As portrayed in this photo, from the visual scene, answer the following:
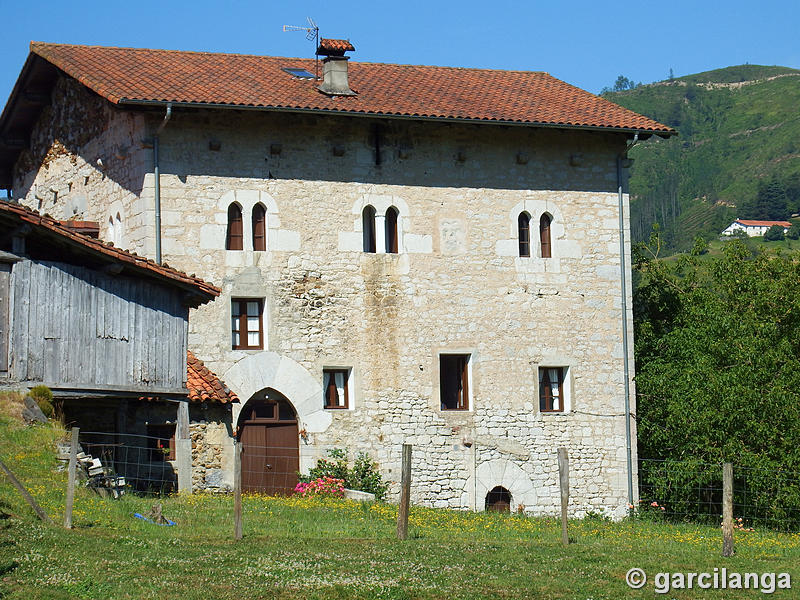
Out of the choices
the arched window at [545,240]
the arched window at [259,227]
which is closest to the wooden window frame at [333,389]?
the arched window at [259,227]

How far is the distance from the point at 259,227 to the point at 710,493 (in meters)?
10.1

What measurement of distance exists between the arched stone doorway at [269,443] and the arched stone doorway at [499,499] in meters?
3.74

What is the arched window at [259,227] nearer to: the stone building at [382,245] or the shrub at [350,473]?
the stone building at [382,245]

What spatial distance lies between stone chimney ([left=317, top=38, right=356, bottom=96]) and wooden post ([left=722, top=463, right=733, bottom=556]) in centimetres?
1164

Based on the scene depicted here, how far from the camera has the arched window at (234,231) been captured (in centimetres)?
2175

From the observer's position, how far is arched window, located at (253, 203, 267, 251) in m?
21.9

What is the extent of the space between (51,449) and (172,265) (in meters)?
6.15

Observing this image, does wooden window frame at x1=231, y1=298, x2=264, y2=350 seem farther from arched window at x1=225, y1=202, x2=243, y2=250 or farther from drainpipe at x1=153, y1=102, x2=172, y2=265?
drainpipe at x1=153, y1=102, x2=172, y2=265

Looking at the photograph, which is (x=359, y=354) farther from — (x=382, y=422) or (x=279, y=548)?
(x=279, y=548)

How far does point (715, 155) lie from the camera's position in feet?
415

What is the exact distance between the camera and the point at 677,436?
23.9m

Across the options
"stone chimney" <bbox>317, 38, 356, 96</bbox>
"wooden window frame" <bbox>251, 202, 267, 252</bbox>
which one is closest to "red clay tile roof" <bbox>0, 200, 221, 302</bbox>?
"wooden window frame" <bbox>251, 202, 267, 252</bbox>

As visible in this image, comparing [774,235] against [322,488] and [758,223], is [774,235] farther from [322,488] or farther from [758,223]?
[322,488]

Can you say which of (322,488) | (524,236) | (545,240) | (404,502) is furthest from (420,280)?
(404,502)
